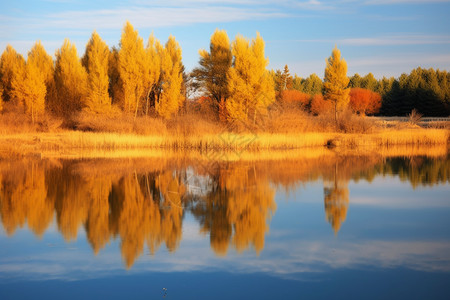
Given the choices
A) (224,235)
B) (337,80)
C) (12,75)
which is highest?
(12,75)

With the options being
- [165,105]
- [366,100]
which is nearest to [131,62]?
[165,105]

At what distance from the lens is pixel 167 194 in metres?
12.2

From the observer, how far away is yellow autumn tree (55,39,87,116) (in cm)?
3200

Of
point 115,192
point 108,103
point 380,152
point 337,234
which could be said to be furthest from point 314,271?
point 108,103

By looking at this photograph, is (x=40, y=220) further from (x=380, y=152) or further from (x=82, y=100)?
(x=82, y=100)

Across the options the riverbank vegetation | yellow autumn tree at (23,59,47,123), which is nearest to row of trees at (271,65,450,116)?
the riverbank vegetation

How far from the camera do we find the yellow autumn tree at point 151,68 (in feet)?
→ 98.2

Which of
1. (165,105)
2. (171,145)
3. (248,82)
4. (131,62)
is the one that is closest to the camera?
(171,145)

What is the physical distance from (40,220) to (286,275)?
18.1 feet

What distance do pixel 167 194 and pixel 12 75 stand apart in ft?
84.1

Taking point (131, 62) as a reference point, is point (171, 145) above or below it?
below

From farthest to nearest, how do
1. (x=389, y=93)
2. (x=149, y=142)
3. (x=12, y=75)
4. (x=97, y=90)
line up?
(x=389, y=93), (x=12, y=75), (x=97, y=90), (x=149, y=142)

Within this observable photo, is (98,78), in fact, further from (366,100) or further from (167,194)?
(366,100)

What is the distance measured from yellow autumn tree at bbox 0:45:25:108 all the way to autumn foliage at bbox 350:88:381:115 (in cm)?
3812
